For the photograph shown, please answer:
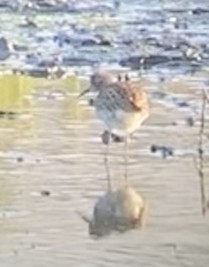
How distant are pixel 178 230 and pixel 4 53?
8.40 m

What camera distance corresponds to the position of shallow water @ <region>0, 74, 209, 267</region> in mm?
7152

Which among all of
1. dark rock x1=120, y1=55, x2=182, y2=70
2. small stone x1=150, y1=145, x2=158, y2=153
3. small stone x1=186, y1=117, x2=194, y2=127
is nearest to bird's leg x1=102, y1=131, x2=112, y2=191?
small stone x1=150, y1=145, x2=158, y2=153

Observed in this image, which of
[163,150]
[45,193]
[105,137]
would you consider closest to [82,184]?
[45,193]

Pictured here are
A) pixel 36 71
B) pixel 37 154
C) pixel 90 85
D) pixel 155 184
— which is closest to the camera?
pixel 155 184

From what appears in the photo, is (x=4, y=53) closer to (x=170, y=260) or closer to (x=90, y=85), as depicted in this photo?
(x=90, y=85)

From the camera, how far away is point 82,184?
8.75 m

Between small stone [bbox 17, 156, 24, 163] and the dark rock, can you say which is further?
the dark rock

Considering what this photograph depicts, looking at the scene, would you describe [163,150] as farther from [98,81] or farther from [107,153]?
[98,81]

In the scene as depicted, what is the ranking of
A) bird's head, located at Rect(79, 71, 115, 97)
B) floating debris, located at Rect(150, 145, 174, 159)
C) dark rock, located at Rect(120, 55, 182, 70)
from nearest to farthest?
floating debris, located at Rect(150, 145, 174, 159)
bird's head, located at Rect(79, 71, 115, 97)
dark rock, located at Rect(120, 55, 182, 70)

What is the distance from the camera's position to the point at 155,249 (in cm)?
721

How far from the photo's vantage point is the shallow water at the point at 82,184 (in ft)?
23.5

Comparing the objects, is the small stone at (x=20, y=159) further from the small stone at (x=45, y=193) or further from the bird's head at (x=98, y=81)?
the bird's head at (x=98, y=81)

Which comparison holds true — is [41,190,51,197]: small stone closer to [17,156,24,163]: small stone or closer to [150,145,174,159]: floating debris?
[17,156,24,163]: small stone

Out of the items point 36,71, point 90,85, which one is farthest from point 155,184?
point 36,71
